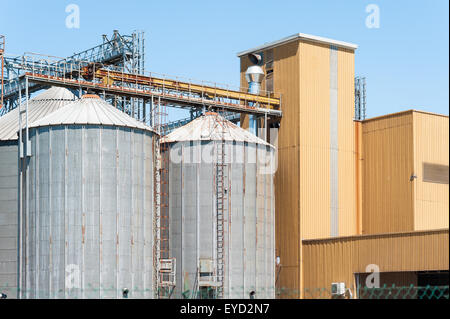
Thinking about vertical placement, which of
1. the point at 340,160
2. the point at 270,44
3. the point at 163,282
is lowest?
the point at 163,282

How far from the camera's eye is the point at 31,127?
47.9 m

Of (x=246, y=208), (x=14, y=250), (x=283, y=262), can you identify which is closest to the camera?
(x=14, y=250)

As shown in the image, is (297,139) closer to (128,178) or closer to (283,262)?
(283,262)

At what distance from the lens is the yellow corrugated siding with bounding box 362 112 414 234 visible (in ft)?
177

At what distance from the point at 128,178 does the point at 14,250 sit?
897 cm

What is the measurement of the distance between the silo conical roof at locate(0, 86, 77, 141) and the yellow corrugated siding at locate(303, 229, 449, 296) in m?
20.9

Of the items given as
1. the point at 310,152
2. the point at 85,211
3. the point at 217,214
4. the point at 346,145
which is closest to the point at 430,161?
the point at 346,145

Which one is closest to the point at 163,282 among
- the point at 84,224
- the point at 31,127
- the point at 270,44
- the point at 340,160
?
the point at 84,224

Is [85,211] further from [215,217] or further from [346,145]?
[346,145]

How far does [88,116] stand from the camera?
47.5 m

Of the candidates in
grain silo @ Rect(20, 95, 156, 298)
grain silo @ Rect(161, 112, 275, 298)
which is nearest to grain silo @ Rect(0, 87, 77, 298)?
grain silo @ Rect(20, 95, 156, 298)

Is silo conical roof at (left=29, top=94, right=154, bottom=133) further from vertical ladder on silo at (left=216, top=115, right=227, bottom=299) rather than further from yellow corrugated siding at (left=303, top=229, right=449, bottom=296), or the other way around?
yellow corrugated siding at (left=303, top=229, right=449, bottom=296)

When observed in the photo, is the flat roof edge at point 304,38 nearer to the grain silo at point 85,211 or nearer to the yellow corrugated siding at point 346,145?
the yellow corrugated siding at point 346,145

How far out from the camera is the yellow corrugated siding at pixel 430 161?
2112 inches
